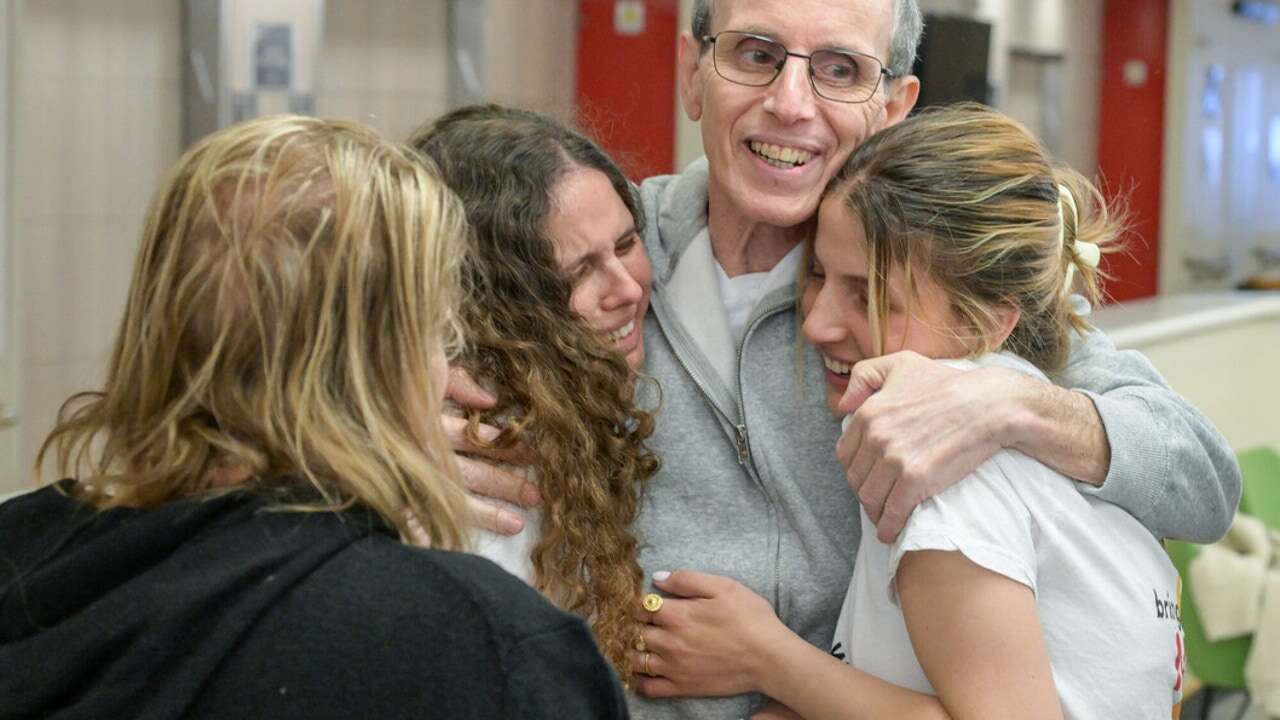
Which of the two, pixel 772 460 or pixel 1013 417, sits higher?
pixel 1013 417

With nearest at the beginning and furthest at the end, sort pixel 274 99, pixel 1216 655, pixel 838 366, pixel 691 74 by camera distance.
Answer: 1. pixel 838 366
2. pixel 691 74
3. pixel 1216 655
4. pixel 274 99

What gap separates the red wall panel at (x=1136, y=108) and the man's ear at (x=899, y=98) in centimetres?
738

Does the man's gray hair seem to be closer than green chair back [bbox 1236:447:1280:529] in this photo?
Yes

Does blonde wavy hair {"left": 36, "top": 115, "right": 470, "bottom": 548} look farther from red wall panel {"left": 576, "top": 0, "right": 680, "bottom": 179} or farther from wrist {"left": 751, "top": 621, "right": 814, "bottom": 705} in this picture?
red wall panel {"left": 576, "top": 0, "right": 680, "bottom": 179}

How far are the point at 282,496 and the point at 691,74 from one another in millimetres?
1163

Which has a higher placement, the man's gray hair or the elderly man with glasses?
the man's gray hair

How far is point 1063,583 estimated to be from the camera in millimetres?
1605

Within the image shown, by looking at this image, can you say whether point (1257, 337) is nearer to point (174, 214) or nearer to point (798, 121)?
point (798, 121)

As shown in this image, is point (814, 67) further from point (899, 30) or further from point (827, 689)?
point (827, 689)

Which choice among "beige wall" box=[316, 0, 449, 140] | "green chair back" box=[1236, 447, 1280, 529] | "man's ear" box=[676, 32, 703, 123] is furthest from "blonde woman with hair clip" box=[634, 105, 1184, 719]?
"beige wall" box=[316, 0, 449, 140]

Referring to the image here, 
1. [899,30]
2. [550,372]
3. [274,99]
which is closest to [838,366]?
[550,372]

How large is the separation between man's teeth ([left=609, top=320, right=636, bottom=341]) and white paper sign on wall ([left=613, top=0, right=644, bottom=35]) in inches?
160

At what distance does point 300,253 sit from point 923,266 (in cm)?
81

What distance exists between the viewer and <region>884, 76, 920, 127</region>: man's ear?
2.01 m
